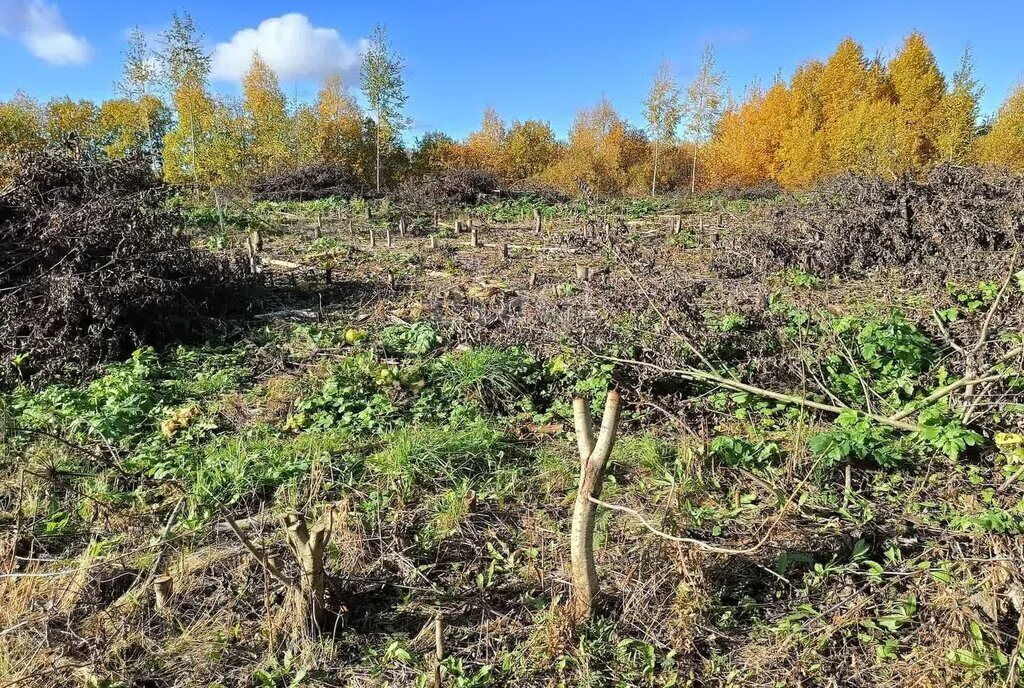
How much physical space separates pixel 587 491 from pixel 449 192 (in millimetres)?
14685

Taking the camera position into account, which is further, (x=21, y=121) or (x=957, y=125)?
(x=21, y=121)

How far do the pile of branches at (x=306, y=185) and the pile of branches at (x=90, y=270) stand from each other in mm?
10225

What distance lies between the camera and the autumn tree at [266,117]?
23.3 meters

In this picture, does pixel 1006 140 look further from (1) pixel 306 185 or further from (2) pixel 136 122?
(2) pixel 136 122

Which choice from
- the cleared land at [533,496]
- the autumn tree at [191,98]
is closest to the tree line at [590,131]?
the autumn tree at [191,98]

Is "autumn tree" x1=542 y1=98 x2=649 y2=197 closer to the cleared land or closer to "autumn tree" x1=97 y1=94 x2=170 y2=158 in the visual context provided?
"autumn tree" x1=97 y1=94 x2=170 y2=158

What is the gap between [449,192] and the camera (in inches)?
642

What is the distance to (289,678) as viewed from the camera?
97.7 inches

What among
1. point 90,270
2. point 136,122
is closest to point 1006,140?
point 90,270

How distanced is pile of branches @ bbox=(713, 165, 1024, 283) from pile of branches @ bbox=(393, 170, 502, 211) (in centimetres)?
847

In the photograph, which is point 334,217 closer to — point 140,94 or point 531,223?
point 531,223

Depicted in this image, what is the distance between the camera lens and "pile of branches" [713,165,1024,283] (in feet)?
24.1

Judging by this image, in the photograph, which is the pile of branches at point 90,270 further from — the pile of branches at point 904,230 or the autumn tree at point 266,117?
the autumn tree at point 266,117

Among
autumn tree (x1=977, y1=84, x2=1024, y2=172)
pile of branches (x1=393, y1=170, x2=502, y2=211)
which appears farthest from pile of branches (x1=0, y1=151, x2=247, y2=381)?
autumn tree (x1=977, y1=84, x2=1024, y2=172)
